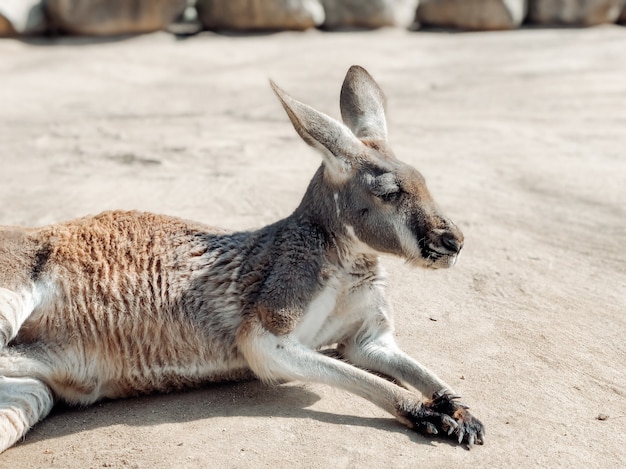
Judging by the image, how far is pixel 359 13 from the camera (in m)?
12.9

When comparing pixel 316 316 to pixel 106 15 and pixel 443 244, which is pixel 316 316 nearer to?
pixel 443 244

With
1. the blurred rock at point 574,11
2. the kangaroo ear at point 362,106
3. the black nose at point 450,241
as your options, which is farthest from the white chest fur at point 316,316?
the blurred rock at point 574,11

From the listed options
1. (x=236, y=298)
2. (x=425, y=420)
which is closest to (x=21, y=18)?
(x=236, y=298)

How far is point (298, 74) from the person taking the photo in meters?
10.7

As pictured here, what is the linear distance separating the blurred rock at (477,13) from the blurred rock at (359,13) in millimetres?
583

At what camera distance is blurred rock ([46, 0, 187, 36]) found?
1169 centimetres

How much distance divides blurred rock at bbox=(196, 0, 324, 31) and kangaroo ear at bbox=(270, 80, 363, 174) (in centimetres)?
844

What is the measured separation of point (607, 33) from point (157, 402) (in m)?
10.1

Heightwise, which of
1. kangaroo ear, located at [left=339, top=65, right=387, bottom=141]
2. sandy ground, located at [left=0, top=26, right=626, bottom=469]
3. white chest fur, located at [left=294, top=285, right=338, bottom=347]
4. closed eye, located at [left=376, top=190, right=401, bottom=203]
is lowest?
sandy ground, located at [left=0, top=26, right=626, bottom=469]

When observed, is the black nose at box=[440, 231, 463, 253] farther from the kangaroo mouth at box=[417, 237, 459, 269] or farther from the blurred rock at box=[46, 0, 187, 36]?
the blurred rock at box=[46, 0, 187, 36]

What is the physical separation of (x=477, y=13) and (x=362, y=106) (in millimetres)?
8578

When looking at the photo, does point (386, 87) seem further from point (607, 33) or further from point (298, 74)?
point (607, 33)

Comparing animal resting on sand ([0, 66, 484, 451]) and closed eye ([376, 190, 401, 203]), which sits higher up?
closed eye ([376, 190, 401, 203])

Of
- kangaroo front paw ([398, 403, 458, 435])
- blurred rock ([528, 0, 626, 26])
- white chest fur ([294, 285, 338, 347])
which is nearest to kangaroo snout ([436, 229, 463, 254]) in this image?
white chest fur ([294, 285, 338, 347])
